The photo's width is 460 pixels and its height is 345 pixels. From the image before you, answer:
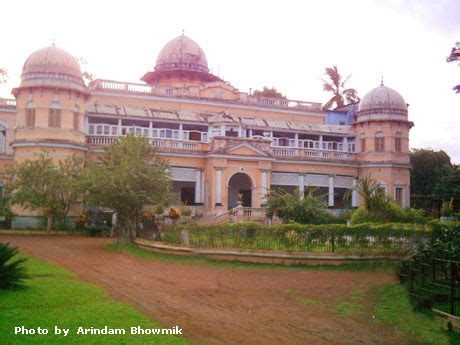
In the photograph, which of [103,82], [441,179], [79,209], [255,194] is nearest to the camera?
[79,209]

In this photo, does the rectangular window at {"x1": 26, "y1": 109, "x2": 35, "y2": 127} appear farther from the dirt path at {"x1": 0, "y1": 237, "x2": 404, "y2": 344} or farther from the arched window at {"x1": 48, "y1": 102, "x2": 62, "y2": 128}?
the dirt path at {"x1": 0, "y1": 237, "x2": 404, "y2": 344}

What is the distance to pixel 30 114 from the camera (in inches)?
1090

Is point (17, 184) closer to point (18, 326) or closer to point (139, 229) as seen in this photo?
point (139, 229)

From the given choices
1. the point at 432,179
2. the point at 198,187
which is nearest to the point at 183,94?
the point at 198,187

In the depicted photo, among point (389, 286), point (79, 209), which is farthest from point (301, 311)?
point (79, 209)

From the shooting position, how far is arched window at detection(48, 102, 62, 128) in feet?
90.5

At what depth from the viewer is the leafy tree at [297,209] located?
845 inches

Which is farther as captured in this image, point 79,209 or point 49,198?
point 79,209

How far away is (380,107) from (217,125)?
11.4 metres

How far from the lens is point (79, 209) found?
27.5 m

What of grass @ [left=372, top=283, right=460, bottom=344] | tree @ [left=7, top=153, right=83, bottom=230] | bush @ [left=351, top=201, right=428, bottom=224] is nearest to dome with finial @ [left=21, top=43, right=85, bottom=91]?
tree @ [left=7, top=153, right=83, bottom=230]

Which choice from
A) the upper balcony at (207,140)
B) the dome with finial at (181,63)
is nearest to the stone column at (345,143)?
the upper balcony at (207,140)

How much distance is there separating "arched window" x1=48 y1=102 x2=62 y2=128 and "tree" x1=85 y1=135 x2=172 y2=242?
7623 mm

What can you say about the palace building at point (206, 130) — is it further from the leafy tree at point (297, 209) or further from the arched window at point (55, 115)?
the leafy tree at point (297, 209)
